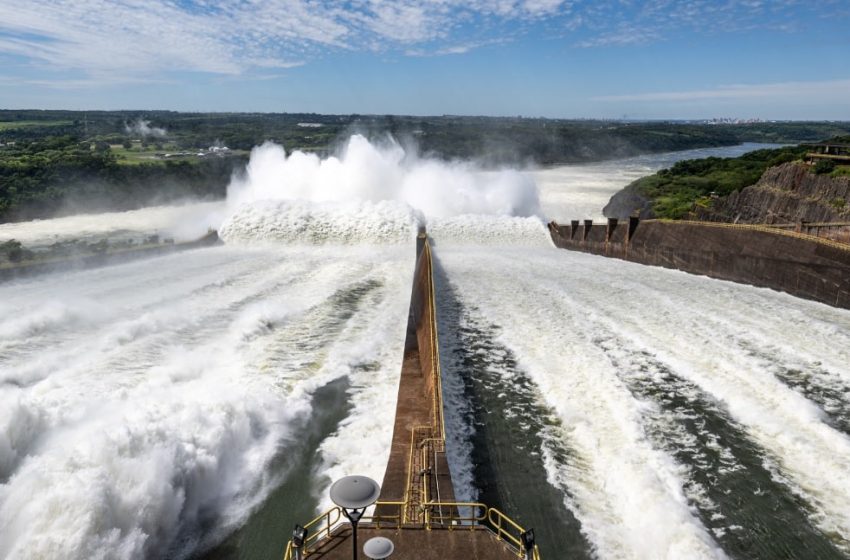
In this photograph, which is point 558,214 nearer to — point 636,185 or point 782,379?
point 636,185

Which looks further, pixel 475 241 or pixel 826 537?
pixel 475 241

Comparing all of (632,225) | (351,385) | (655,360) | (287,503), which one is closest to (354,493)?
(287,503)

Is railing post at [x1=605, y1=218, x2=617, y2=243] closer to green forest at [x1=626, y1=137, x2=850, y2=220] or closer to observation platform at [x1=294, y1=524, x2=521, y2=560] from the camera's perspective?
green forest at [x1=626, y1=137, x2=850, y2=220]

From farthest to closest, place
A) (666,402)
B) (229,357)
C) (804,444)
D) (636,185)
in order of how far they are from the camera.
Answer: (636,185) < (229,357) < (666,402) < (804,444)

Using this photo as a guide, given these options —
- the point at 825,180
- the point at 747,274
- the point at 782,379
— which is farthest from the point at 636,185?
the point at 782,379

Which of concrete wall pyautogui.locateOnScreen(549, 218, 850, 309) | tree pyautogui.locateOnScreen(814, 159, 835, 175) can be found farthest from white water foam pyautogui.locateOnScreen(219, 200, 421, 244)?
tree pyautogui.locateOnScreen(814, 159, 835, 175)

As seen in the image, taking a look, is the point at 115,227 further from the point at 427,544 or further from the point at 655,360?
the point at 427,544

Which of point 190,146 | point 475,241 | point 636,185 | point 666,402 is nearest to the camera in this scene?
point 666,402

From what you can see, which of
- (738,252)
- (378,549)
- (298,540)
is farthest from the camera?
(738,252)
